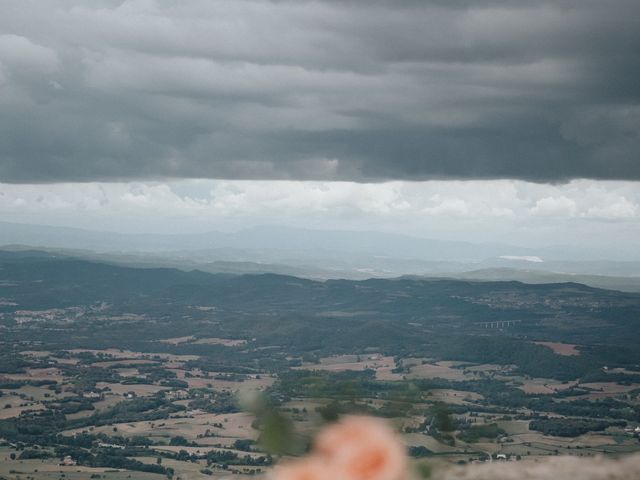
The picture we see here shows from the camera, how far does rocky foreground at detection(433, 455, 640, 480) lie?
11156 mm

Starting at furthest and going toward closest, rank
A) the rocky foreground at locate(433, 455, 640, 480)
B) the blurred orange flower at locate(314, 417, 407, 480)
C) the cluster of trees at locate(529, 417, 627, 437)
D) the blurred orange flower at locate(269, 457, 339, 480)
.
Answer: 1. the cluster of trees at locate(529, 417, 627, 437)
2. the rocky foreground at locate(433, 455, 640, 480)
3. the blurred orange flower at locate(269, 457, 339, 480)
4. the blurred orange flower at locate(314, 417, 407, 480)

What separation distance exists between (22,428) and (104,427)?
8.56 meters

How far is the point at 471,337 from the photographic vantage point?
17362cm

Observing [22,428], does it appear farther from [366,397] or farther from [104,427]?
[366,397]

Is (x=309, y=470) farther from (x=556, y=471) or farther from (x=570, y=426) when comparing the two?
(x=570, y=426)

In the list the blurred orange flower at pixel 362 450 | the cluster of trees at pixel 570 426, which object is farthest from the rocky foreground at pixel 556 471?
the cluster of trees at pixel 570 426

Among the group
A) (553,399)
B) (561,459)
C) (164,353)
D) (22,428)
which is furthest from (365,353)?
(561,459)

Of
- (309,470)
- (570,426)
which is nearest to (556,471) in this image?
(309,470)

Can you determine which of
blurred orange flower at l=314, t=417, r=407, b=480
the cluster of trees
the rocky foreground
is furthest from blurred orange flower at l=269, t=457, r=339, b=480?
the cluster of trees

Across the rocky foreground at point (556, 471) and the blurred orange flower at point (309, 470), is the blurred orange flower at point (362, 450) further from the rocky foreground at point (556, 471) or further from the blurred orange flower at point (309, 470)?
the rocky foreground at point (556, 471)

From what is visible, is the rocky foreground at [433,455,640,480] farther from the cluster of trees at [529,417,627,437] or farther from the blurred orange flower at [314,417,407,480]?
the cluster of trees at [529,417,627,437]

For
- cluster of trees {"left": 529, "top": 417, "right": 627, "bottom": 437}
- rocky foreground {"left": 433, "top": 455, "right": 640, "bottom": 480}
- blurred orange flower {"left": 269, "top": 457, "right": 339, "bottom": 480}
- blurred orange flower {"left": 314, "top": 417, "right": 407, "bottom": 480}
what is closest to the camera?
blurred orange flower {"left": 314, "top": 417, "right": 407, "bottom": 480}

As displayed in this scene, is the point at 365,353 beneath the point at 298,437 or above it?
beneath

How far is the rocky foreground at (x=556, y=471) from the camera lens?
11.2 metres
